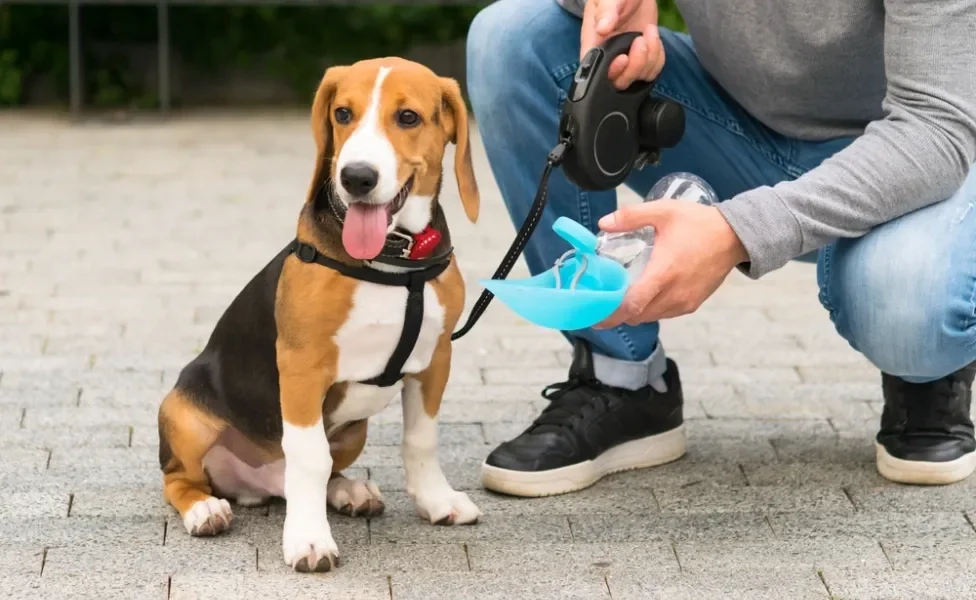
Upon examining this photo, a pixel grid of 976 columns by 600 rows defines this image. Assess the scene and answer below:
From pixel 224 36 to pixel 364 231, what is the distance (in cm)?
622

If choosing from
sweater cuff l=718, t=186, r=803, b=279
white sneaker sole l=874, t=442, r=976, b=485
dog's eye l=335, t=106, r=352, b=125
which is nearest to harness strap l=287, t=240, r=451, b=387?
dog's eye l=335, t=106, r=352, b=125

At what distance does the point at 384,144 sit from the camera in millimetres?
2570

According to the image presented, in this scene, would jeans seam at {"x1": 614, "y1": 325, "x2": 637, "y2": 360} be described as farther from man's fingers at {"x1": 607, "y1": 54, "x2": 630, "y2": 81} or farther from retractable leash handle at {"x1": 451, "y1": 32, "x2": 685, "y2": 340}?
man's fingers at {"x1": 607, "y1": 54, "x2": 630, "y2": 81}

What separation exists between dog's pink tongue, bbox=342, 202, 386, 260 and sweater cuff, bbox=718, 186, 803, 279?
2.00 feet

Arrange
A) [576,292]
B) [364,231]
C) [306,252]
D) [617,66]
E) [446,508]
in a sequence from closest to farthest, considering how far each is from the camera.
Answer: [576,292] < [364,231] < [306,252] < [446,508] < [617,66]

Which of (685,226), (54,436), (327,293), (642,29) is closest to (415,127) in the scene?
(327,293)

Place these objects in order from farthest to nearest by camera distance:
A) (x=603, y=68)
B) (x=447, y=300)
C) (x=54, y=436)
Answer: (x=54, y=436) → (x=603, y=68) → (x=447, y=300)

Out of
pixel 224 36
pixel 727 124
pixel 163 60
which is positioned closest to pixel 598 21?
pixel 727 124

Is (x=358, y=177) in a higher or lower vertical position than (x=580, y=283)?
higher

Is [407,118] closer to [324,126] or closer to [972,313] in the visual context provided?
[324,126]

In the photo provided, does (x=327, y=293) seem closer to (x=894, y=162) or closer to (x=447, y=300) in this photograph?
(x=447, y=300)

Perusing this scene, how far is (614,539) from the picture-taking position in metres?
2.89

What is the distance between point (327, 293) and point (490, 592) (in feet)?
2.02

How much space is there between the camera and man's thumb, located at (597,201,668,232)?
257cm
